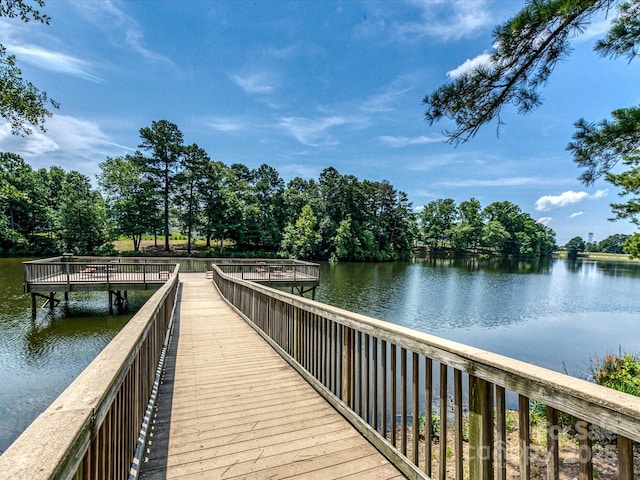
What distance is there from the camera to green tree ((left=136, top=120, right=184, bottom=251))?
32938mm

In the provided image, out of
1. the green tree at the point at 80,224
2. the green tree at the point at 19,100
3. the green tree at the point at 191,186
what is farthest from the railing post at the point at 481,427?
the green tree at the point at 80,224

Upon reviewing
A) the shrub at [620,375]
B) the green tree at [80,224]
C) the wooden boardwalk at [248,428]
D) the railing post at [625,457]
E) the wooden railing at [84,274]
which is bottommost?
the shrub at [620,375]

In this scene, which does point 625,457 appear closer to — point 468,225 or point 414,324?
point 414,324

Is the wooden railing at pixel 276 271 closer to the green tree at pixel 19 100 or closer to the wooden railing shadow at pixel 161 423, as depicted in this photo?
the green tree at pixel 19 100

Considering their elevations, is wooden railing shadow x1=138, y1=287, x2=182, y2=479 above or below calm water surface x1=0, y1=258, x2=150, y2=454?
above

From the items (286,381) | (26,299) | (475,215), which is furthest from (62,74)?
(475,215)

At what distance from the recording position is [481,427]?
162 centimetres

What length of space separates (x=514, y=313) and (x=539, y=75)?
14650 millimetres

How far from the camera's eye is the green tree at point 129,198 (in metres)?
32.9

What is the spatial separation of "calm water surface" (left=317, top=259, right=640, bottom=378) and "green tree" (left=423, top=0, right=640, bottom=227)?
5.73 metres

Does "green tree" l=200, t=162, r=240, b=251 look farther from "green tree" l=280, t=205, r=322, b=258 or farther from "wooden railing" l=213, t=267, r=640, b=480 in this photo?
"wooden railing" l=213, t=267, r=640, b=480

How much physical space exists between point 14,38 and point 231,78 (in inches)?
375

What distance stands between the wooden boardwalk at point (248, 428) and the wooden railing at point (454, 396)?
0.60ft

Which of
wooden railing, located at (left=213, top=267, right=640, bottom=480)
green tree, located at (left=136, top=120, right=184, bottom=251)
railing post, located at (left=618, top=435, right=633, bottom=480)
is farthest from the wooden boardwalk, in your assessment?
green tree, located at (left=136, top=120, right=184, bottom=251)
